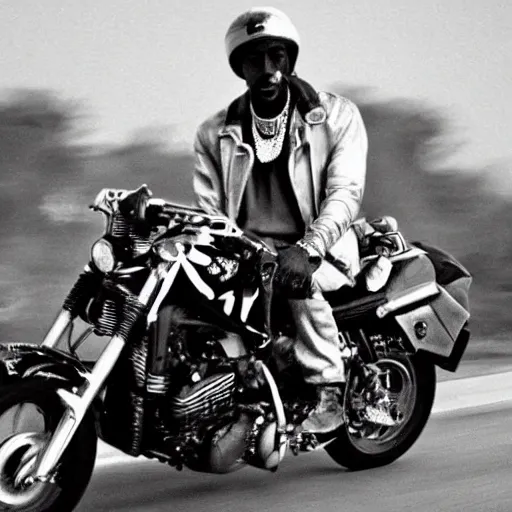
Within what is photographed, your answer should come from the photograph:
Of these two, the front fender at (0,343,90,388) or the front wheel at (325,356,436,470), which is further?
the front wheel at (325,356,436,470)

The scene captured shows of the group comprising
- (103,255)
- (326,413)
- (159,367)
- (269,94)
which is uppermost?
(269,94)

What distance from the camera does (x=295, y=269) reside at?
3.79m

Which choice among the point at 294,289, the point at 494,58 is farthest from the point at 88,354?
the point at 494,58

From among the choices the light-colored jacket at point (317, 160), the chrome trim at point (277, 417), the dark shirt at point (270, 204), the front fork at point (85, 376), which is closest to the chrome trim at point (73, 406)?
the front fork at point (85, 376)

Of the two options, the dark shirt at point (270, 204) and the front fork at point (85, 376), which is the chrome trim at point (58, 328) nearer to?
the front fork at point (85, 376)

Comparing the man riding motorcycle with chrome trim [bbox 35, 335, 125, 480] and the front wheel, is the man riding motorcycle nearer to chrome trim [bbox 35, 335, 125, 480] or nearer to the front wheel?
the front wheel

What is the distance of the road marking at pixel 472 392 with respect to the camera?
586 centimetres

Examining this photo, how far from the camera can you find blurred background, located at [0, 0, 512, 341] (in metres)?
6.22

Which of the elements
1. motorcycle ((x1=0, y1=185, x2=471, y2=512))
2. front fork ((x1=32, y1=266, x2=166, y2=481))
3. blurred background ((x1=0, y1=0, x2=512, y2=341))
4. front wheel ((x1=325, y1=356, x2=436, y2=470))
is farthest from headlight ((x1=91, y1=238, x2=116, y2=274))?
blurred background ((x1=0, y1=0, x2=512, y2=341))

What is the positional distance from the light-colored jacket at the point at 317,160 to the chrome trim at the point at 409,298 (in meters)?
0.38

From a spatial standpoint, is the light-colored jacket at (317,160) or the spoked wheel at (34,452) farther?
the light-colored jacket at (317,160)

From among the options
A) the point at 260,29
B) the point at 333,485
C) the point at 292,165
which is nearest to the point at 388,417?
the point at 333,485

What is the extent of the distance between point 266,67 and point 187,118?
8.55 ft

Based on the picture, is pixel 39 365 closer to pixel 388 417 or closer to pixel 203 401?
pixel 203 401
